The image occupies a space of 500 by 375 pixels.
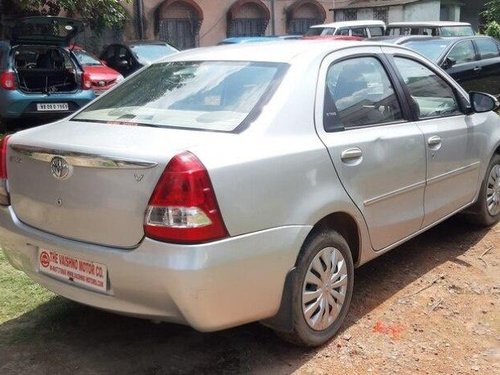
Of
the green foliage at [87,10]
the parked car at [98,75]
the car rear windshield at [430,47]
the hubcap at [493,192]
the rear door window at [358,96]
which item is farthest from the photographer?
the green foliage at [87,10]

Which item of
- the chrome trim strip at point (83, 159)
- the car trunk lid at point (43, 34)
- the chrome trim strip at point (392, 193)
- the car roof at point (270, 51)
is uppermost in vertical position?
the car trunk lid at point (43, 34)

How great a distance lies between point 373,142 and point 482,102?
1.54 metres

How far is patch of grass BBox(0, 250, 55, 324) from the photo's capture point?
11.4ft

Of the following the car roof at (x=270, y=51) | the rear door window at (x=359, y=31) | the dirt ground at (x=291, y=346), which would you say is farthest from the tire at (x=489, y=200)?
the rear door window at (x=359, y=31)

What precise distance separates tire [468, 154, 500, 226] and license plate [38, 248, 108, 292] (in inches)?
125

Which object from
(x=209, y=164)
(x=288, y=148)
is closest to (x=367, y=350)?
(x=288, y=148)

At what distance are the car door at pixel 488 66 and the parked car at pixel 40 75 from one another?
22.7 ft

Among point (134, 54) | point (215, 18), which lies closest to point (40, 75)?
point (134, 54)

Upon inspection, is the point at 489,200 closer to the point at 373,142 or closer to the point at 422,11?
the point at 373,142

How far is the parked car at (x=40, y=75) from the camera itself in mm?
8492

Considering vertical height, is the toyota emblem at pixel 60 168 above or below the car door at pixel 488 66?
below

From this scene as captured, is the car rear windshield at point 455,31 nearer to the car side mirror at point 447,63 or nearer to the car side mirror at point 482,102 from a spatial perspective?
the car side mirror at point 447,63

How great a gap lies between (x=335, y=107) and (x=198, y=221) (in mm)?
1177

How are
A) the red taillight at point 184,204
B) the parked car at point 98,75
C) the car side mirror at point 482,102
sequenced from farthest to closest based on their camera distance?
the parked car at point 98,75 → the car side mirror at point 482,102 → the red taillight at point 184,204
